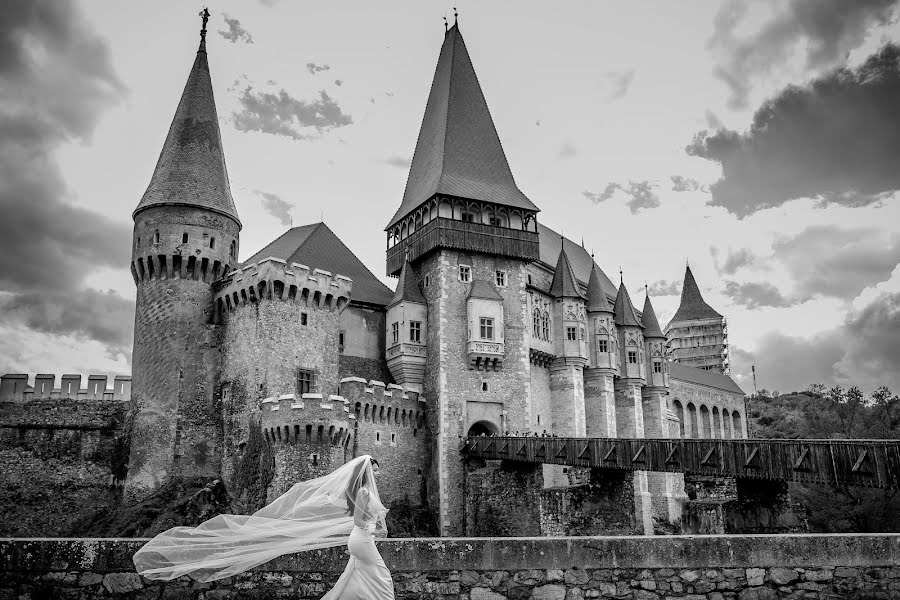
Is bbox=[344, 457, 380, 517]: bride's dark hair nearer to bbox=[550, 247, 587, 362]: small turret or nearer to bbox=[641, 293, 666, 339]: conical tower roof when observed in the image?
bbox=[550, 247, 587, 362]: small turret

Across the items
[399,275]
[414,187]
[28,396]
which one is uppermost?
[414,187]

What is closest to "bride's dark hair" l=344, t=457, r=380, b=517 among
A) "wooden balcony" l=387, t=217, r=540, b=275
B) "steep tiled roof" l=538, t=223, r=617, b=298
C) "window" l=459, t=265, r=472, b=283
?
"wooden balcony" l=387, t=217, r=540, b=275

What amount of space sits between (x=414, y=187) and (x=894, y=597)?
1500 inches

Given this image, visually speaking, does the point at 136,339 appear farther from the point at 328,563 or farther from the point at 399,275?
the point at 328,563

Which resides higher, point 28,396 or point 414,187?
point 414,187

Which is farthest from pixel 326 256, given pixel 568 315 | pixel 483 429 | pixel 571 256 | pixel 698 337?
pixel 698 337

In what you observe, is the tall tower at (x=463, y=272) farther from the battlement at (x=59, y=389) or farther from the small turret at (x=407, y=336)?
the battlement at (x=59, y=389)

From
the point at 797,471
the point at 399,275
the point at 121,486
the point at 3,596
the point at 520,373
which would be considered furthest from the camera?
the point at 399,275

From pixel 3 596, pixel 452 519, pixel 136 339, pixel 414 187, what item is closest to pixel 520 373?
pixel 452 519

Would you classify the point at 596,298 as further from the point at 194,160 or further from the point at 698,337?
the point at 698,337

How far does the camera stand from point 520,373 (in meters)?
42.8

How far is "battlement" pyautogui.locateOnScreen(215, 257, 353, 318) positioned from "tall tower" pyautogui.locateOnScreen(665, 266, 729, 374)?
71.3m

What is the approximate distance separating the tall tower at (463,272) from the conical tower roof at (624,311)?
12.4 meters

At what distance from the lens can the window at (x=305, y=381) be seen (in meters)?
36.6
